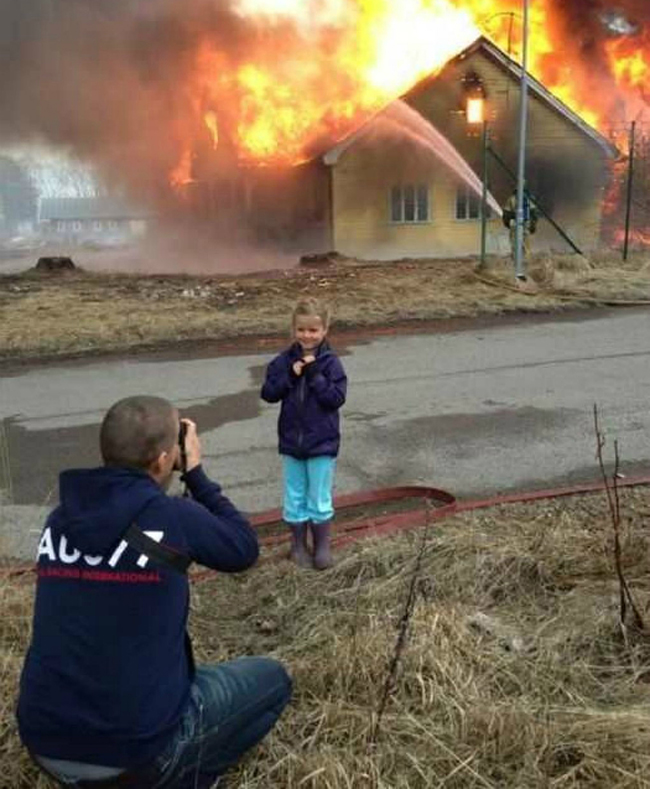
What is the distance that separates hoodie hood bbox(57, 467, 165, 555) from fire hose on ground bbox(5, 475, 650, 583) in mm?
1821

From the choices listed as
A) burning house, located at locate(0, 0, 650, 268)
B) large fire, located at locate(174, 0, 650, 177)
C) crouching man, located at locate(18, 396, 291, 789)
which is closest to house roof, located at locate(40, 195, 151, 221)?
burning house, located at locate(0, 0, 650, 268)

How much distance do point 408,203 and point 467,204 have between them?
1.71m

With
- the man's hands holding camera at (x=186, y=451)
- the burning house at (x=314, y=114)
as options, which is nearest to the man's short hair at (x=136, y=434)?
the man's hands holding camera at (x=186, y=451)

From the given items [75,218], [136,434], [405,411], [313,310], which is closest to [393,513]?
[313,310]

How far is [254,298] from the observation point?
1247cm

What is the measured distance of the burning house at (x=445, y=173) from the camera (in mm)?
22344

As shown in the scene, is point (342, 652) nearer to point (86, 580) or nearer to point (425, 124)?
point (86, 580)

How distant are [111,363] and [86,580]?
7306mm

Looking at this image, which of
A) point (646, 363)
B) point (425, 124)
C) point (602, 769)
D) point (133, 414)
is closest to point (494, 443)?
point (646, 363)

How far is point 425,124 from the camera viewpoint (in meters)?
22.6

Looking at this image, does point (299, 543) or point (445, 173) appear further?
point (445, 173)

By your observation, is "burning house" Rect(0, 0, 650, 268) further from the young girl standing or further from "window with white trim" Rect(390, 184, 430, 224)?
the young girl standing

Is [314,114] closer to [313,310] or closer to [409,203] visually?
[409,203]

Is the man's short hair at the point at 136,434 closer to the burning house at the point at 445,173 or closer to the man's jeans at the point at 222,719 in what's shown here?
the man's jeans at the point at 222,719
